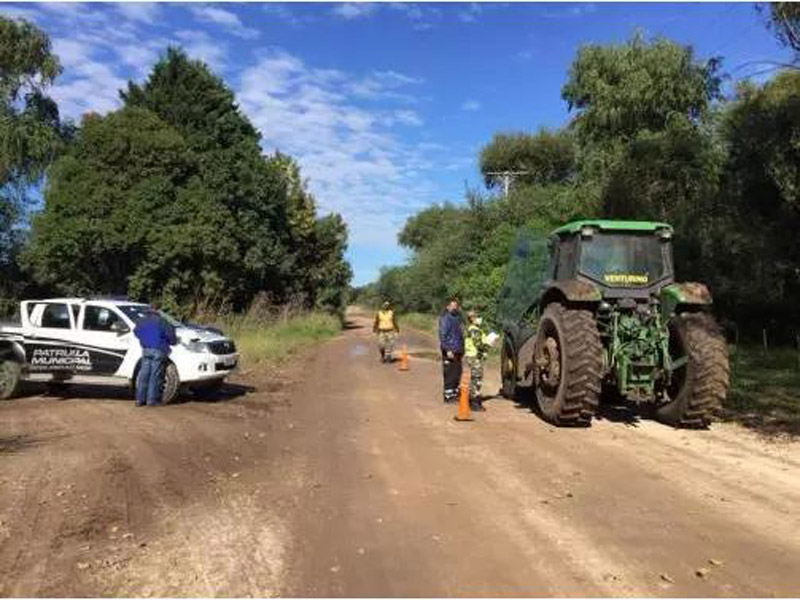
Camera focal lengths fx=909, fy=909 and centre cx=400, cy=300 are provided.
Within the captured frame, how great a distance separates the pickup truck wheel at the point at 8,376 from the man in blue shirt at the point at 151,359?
2653 mm

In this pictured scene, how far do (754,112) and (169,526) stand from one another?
977 inches

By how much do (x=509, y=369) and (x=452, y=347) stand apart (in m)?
1.29

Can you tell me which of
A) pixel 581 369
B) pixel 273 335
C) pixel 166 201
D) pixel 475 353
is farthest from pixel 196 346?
pixel 166 201

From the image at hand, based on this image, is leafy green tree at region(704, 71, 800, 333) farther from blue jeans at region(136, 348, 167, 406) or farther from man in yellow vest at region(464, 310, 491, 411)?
blue jeans at region(136, 348, 167, 406)

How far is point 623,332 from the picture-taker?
1291 centimetres

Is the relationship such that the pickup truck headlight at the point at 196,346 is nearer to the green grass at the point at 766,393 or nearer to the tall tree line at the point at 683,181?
the green grass at the point at 766,393

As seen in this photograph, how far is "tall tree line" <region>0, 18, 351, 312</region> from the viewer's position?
110 feet

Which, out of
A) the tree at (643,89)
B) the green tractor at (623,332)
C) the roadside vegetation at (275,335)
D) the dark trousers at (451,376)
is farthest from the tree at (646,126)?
the green tractor at (623,332)

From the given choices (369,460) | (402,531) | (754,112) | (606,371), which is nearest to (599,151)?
(754,112)

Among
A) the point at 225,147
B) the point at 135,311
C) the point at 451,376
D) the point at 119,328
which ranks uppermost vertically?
the point at 225,147

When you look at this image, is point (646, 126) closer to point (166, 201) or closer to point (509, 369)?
point (166, 201)

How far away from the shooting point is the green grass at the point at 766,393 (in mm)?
13156

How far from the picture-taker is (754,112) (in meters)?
27.4

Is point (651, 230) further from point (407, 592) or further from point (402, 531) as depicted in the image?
point (407, 592)
